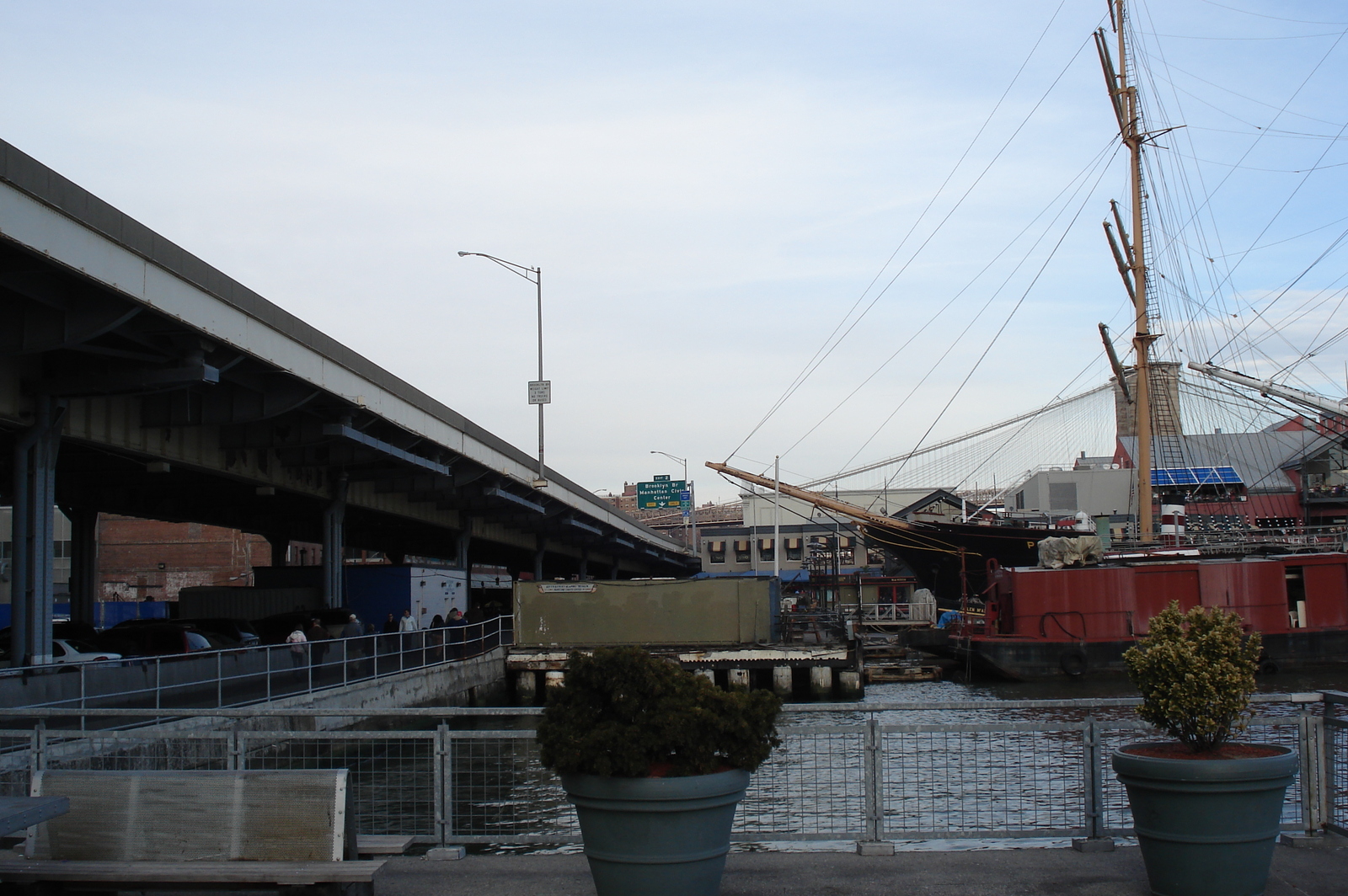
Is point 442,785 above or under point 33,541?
under

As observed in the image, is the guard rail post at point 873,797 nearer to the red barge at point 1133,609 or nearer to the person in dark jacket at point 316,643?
the person in dark jacket at point 316,643

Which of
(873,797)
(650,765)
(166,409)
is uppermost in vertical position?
(166,409)

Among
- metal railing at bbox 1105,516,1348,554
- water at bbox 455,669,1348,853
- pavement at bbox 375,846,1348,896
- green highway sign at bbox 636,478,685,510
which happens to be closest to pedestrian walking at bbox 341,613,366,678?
water at bbox 455,669,1348,853

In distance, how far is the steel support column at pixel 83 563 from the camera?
3378 centimetres

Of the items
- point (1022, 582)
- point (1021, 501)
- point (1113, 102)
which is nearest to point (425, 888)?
point (1022, 582)

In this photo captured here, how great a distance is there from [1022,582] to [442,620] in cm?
1990

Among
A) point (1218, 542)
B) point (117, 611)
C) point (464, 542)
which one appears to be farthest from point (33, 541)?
point (117, 611)

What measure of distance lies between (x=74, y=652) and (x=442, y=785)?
1687cm

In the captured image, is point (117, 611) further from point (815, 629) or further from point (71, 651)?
point (71, 651)

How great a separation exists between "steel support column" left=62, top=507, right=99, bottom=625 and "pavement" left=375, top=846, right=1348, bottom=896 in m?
30.1

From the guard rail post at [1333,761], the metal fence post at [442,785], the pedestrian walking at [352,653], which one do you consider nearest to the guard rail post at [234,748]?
the metal fence post at [442,785]

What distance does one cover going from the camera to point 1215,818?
255 inches

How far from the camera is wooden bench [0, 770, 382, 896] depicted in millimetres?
6332

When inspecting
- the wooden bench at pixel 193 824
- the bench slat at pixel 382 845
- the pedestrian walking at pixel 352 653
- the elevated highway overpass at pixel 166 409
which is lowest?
the pedestrian walking at pixel 352 653
